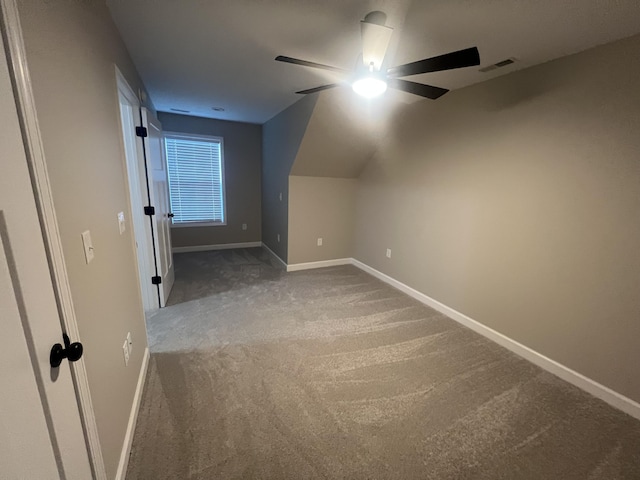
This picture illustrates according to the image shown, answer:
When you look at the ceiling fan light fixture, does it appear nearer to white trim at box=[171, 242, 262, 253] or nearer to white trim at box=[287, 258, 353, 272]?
white trim at box=[287, 258, 353, 272]

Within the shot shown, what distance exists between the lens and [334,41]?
1.89 metres

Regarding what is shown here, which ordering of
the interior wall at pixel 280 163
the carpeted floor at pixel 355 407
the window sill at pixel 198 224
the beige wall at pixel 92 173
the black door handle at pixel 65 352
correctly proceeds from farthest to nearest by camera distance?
the window sill at pixel 198 224
the interior wall at pixel 280 163
the carpeted floor at pixel 355 407
the beige wall at pixel 92 173
the black door handle at pixel 65 352

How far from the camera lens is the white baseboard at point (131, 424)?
1314mm

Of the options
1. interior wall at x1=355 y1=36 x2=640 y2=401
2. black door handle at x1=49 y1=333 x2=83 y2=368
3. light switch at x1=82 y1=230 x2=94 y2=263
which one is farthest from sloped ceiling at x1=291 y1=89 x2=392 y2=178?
black door handle at x1=49 y1=333 x2=83 y2=368

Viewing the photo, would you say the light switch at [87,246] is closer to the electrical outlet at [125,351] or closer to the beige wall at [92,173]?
the beige wall at [92,173]

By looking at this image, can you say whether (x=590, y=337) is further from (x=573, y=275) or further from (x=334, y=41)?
(x=334, y=41)

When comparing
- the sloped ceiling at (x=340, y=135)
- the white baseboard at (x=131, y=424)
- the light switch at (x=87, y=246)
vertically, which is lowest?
the white baseboard at (x=131, y=424)

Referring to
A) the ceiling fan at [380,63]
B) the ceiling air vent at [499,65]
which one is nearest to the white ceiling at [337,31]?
the ceiling air vent at [499,65]

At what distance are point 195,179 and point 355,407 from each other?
455cm

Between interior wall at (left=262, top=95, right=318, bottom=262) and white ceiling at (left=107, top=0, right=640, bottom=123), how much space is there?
2.88 ft

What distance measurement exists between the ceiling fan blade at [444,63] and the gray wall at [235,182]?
388 centimetres

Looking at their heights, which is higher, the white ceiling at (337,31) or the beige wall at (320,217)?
the white ceiling at (337,31)

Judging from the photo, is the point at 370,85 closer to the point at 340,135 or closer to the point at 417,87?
the point at 417,87

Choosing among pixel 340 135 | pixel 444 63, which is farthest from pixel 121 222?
pixel 340 135
